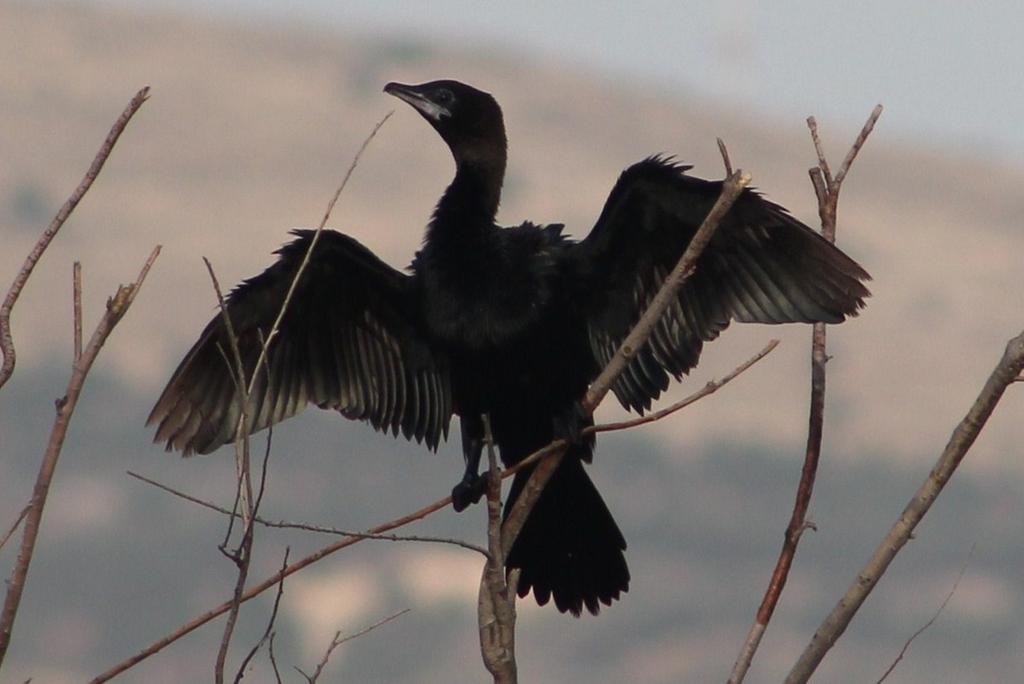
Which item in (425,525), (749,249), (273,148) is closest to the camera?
(749,249)

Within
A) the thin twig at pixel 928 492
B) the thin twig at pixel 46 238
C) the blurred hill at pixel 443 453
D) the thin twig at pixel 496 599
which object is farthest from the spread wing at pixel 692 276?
the blurred hill at pixel 443 453

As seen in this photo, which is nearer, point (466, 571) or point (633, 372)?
point (633, 372)

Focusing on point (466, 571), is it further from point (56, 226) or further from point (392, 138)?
point (56, 226)

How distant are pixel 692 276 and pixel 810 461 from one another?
190 cm

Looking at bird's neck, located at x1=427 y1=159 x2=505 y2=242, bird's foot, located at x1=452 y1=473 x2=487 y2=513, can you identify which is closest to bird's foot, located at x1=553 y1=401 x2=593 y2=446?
bird's foot, located at x1=452 y1=473 x2=487 y2=513

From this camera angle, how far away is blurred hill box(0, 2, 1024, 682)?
59.7m

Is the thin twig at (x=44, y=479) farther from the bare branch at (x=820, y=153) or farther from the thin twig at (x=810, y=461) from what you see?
the bare branch at (x=820, y=153)

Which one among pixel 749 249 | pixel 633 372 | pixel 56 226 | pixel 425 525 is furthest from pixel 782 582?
pixel 425 525

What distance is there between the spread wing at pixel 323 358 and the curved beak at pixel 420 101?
0.60m

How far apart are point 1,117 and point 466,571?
1533 inches

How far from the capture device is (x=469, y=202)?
6.23 meters

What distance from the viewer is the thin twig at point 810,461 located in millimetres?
3609

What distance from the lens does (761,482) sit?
69375mm

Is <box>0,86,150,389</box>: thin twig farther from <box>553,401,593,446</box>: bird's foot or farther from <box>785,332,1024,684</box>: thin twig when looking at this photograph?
<box>553,401,593,446</box>: bird's foot
